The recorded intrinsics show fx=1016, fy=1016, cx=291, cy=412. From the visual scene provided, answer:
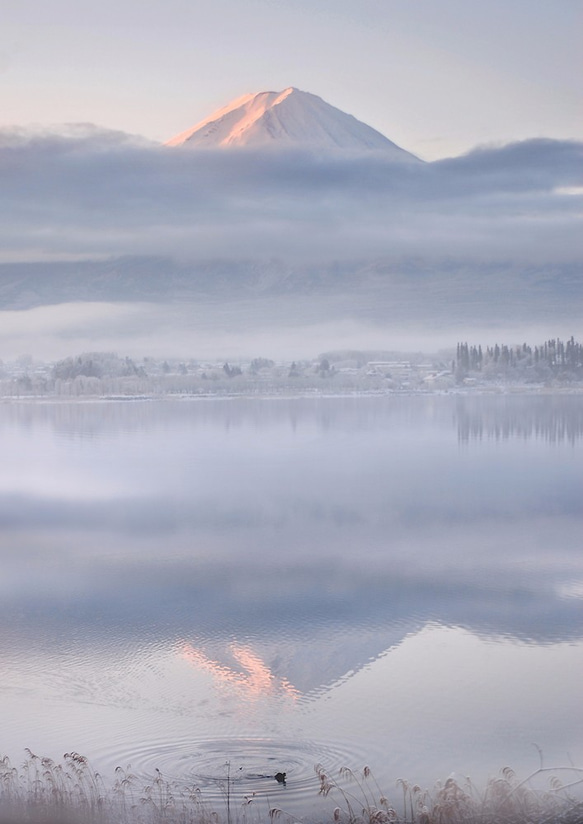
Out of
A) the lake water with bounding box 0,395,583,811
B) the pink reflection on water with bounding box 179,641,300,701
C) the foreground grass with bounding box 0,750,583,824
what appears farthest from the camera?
the pink reflection on water with bounding box 179,641,300,701

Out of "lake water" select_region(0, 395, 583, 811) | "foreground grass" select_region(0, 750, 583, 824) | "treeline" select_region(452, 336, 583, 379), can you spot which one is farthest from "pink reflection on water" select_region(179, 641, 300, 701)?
"treeline" select_region(452, 336, 583, 379)

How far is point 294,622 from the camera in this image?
1270cm

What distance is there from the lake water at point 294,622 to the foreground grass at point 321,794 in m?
0.20

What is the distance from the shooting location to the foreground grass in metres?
7.32

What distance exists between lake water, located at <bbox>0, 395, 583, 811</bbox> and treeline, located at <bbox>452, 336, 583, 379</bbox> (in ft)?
334

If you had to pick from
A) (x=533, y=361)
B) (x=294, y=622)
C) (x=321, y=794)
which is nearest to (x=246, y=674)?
(x=294, y=622)

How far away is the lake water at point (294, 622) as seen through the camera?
888 centimetres

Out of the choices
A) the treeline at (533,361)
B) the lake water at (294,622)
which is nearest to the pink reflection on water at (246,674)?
the lake water at (294,622)

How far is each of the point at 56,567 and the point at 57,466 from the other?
15285 millimetres

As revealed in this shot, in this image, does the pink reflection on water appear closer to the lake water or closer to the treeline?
the lake water

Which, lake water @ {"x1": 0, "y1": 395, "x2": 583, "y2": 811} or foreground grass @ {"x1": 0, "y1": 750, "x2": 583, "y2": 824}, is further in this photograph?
lake water @ {"x1": 0, "y1": 395, "x2": 583, "y2": 811}

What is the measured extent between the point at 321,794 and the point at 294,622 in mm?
4957

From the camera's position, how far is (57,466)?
3142cm

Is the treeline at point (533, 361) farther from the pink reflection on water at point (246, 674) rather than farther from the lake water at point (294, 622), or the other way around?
the pink reflection on water at point (246, 674)
